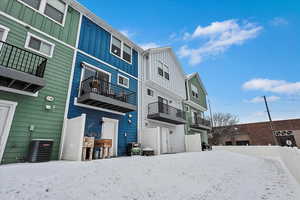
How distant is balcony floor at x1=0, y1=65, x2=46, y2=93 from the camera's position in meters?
4.61

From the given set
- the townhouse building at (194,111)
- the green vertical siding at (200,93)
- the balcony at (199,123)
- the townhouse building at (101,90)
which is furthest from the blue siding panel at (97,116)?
the green vertical siding at (200,93)

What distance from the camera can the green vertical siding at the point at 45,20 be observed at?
608cm

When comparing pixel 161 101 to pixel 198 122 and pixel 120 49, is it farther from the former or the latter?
pixel 198 122

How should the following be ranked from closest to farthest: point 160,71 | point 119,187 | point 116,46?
1. point 119,187
2. point 116,46
3. point 160,71

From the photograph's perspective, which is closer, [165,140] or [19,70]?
[19,70]

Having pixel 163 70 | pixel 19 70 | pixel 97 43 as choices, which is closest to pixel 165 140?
pixel 163 70

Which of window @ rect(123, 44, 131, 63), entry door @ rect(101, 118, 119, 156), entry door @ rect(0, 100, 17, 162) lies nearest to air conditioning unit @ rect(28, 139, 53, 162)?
entry door @ rect(0, 100, 17, 162)

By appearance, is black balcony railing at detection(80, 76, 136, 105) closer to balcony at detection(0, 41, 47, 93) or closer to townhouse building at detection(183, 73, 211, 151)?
balcony at detection(0, 41, 47, 93)

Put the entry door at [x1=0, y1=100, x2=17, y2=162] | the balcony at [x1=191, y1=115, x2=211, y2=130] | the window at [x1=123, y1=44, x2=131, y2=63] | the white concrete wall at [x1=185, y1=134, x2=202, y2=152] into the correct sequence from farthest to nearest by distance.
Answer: the balcony at [x1=191, y1=115, x2=211, y2=130], the white concrete wall at [x1=185, y1=134, x2=202, y2=152], the window at [x1=123, y1=44, x2=131, y2=63], the entry door at [x1=0, y1=100, x2=17, y2=162]

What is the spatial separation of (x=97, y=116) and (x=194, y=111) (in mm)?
14122

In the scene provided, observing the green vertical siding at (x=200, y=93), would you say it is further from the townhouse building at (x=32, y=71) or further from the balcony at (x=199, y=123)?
the townhouse building at (x=32, y=71)

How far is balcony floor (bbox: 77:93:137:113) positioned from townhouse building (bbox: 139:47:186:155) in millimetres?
2497

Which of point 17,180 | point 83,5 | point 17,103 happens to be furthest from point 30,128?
point 83,5

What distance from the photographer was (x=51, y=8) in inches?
294
